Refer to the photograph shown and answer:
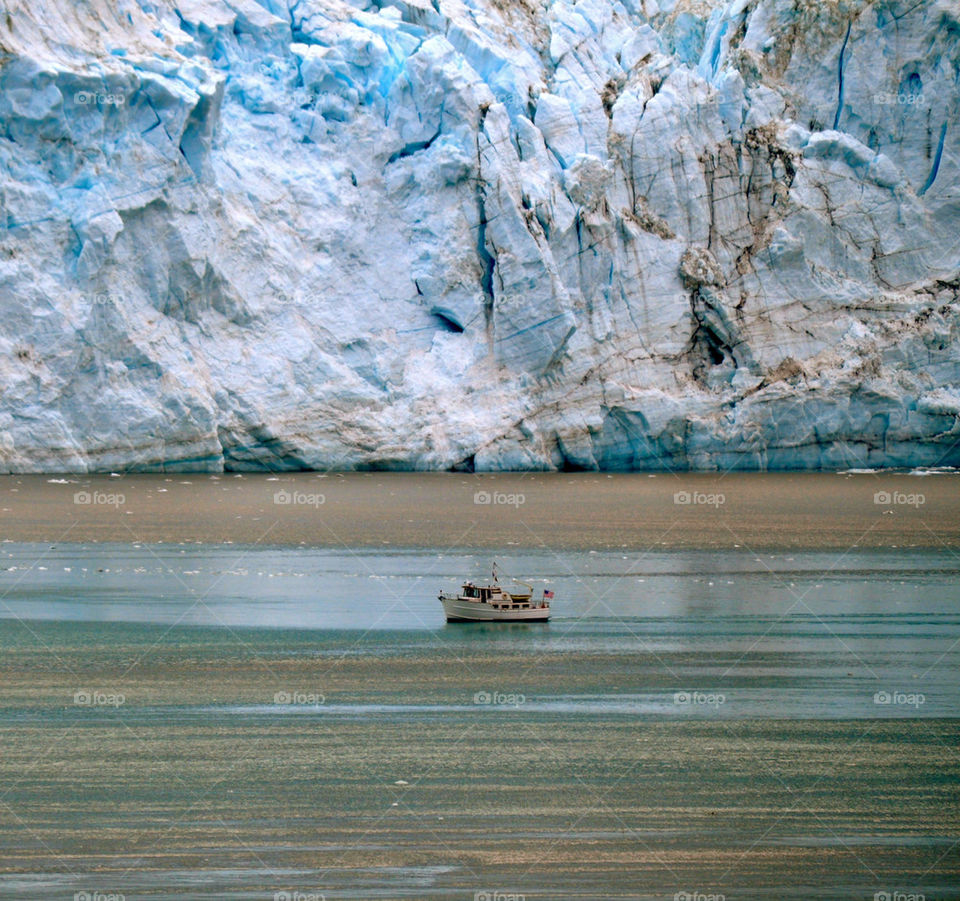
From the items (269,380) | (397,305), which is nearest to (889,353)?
(397,305)

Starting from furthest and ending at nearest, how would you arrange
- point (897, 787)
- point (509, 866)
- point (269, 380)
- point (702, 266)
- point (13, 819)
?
point (702, 266) < point (269, 380) < point (897, 787) < point (13, 819) < point (509, 866)

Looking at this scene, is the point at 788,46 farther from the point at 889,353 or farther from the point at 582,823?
the point at 582,823

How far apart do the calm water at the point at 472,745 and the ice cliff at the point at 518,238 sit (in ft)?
42.6

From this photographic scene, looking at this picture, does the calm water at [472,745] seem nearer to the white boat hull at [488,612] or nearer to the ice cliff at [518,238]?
the white boat hull at [488,612]

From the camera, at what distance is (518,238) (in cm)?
2600

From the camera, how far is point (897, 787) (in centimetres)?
686

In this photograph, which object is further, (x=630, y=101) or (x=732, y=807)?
(x=630, y=101)

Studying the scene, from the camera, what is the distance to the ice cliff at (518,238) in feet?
83.3

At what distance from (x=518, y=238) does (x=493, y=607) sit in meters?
15.1

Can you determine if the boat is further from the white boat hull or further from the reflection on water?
the reflection on water

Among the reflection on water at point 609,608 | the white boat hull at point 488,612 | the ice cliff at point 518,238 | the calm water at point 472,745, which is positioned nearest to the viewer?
the calm water at point 472,745

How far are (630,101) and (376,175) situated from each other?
535 cm

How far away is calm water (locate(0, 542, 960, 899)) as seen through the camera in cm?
563

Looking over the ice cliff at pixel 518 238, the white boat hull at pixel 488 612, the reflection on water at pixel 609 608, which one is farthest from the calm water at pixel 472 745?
the ice cliff at pixel 518 238
